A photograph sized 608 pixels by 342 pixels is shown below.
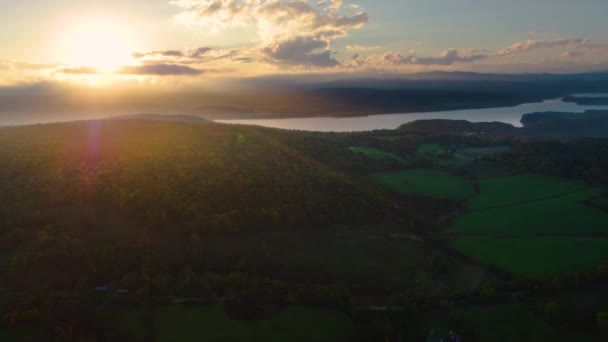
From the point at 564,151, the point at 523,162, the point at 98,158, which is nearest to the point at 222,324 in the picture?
the point at 98,158

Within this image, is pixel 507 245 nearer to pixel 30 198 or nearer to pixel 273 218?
pixel 273 218

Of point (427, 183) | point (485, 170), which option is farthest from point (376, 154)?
point (485, 170)

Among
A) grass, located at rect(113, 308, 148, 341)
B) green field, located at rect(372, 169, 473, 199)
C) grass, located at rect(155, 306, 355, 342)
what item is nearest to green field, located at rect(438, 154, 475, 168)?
green field, located at rect(372, 169, 473, 199)

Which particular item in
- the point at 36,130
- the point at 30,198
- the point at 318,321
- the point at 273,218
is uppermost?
the point at 36,130

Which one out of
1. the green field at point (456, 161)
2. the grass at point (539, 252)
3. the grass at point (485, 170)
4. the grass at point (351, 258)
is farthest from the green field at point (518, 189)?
the grass at point (351, 258)

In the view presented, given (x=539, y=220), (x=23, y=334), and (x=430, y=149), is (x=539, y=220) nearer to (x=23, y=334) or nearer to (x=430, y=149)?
(x=430, y=149)

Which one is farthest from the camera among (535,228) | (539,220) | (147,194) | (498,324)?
(539,220)
